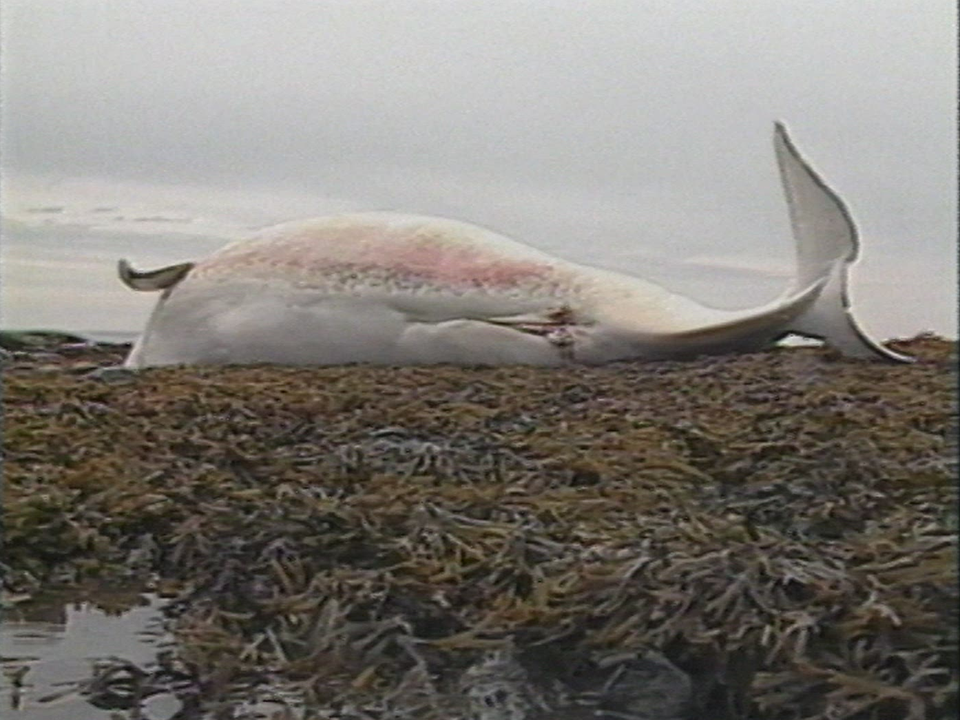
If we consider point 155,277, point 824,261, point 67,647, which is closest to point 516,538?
point 67,647

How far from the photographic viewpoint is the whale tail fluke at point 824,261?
1832mm

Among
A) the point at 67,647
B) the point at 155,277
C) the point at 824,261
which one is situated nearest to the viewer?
the point at 67,647

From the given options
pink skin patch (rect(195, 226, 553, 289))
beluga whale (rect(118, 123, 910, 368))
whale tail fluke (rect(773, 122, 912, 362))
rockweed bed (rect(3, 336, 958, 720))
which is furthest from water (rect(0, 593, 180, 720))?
pink skin patch (rect(195, 226, 553, 289))

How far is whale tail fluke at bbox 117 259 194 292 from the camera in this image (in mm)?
1942

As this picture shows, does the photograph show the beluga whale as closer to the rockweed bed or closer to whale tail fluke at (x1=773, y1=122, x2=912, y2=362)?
whale tail fluke at (x1=773, y1=122, x2=912, y2=362)

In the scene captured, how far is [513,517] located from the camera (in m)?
0.98

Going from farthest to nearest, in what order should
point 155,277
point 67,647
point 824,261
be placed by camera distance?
point 155,277 → point 824,261 → point 67,647

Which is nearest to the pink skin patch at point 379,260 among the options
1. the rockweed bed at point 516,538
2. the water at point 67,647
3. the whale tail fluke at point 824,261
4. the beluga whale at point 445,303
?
the beluga whale at point 445,303

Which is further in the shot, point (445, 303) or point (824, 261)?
point (445, 303)

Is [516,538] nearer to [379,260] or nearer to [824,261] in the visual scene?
[824,261]

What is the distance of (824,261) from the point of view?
1.93 metres

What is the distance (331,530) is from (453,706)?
0.23 m

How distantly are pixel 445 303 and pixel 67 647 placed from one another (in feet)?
4.07

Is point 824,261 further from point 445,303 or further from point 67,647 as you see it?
point 67,647
